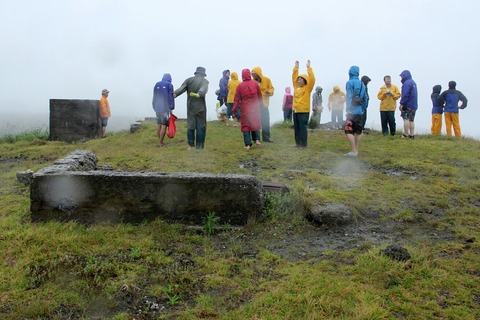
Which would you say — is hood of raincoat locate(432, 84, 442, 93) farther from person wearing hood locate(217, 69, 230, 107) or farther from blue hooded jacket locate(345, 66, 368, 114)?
person wearing hood locate(217, 69, 230, 107)

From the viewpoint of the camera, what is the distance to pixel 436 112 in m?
12.7

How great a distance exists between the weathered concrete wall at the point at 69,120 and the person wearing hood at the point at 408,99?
365 inches

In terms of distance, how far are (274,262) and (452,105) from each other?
989 centimetres

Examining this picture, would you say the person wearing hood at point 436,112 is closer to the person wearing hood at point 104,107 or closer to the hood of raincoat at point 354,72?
the hood of raincoat at point 354,72

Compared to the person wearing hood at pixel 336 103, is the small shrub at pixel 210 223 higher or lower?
lower

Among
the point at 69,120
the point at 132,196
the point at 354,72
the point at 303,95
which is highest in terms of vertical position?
the point at 354,72

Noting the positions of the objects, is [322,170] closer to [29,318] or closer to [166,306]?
[166,306]

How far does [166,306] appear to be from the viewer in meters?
3.37

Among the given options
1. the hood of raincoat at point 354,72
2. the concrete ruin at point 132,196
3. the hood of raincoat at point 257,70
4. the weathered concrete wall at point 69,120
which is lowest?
the concrete ruin at point 132,196

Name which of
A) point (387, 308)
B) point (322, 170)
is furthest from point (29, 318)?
point (322, 170)

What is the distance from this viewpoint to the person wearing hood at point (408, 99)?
1127 centimetres

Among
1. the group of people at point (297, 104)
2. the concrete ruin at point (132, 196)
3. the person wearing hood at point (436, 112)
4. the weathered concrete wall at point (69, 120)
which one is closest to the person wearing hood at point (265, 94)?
the group of people at point (297, 104)

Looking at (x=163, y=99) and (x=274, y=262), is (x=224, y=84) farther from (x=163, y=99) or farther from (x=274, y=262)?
(x=274, y=262)

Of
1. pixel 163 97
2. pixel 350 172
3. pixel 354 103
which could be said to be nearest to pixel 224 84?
pixel 163 97
